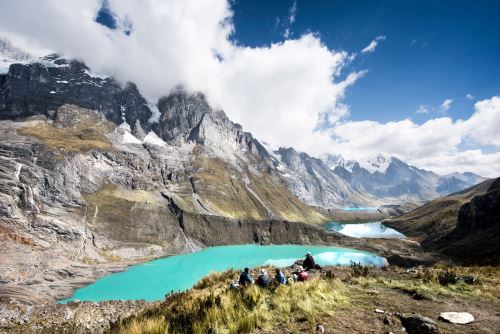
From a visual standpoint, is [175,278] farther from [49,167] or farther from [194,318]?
[194,318]

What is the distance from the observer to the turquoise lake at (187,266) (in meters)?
68.9

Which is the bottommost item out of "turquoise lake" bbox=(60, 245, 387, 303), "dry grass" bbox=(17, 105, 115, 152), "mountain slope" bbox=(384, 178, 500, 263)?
"turquoise lake" bbox=(60, 245, 387, 303)

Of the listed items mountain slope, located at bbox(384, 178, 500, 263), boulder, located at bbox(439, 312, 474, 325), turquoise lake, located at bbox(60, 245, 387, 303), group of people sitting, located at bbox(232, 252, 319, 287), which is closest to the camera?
boulder, located at bbox(439, 312, 474, 325)

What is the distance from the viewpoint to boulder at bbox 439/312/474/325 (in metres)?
9.70

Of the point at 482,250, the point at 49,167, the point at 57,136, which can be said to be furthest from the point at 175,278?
the point at 57,136

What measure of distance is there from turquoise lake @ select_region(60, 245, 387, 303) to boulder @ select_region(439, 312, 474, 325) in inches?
1054

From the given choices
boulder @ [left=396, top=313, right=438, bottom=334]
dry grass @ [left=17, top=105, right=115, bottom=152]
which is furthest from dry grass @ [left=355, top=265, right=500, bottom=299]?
dry grass @ [left=17, top=105, right=115, bottom=152]

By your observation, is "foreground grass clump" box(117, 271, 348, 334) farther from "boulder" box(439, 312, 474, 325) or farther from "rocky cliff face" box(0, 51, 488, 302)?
"rocky cliff face" box(0, 51, 488, 302)

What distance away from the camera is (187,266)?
324ft

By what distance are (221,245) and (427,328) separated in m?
134

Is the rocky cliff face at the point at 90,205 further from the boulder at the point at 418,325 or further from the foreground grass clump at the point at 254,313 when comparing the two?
the boulder at the point at 418,325

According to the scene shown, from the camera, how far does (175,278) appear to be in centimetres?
8250

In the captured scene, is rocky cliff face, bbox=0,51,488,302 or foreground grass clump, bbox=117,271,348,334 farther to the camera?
rocky cliff face, bbox=0,51,488,302

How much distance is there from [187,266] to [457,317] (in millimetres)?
97073
